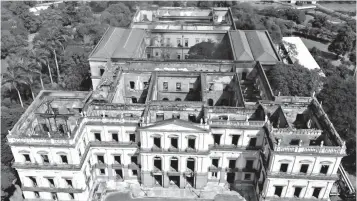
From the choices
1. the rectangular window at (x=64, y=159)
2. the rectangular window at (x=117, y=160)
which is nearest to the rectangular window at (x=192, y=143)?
the rectangular window at (x=117, y=160)

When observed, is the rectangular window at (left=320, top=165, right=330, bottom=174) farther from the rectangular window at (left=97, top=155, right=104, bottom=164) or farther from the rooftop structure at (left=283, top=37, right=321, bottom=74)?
the rooftop structure at (left=283, top=37, right=321, bottom=74)

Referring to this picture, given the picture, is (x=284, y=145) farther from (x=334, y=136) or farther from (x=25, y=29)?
(x=25, y=29)

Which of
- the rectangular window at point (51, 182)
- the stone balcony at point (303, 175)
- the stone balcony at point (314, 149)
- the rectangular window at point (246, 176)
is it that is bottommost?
the rectangular window at point (246, 176)

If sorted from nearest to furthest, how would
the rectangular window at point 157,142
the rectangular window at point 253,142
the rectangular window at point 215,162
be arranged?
the rectangular window at point 157,142 < the rectangular window at point 253,142 < the rectangular window at point 215,162

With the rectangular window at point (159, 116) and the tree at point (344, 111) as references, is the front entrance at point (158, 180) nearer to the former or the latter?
the rectangular window at point (159, 116)

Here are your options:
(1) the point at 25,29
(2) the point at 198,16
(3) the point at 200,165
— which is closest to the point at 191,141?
(3) the point at 200,165

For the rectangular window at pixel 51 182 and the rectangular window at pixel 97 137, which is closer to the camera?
the rectangular window at pixel 51 182

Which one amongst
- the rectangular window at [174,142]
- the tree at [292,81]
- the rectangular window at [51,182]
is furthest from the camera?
the tree at [292,81]

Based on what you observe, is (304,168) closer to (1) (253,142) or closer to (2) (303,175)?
(2) (303,175)
